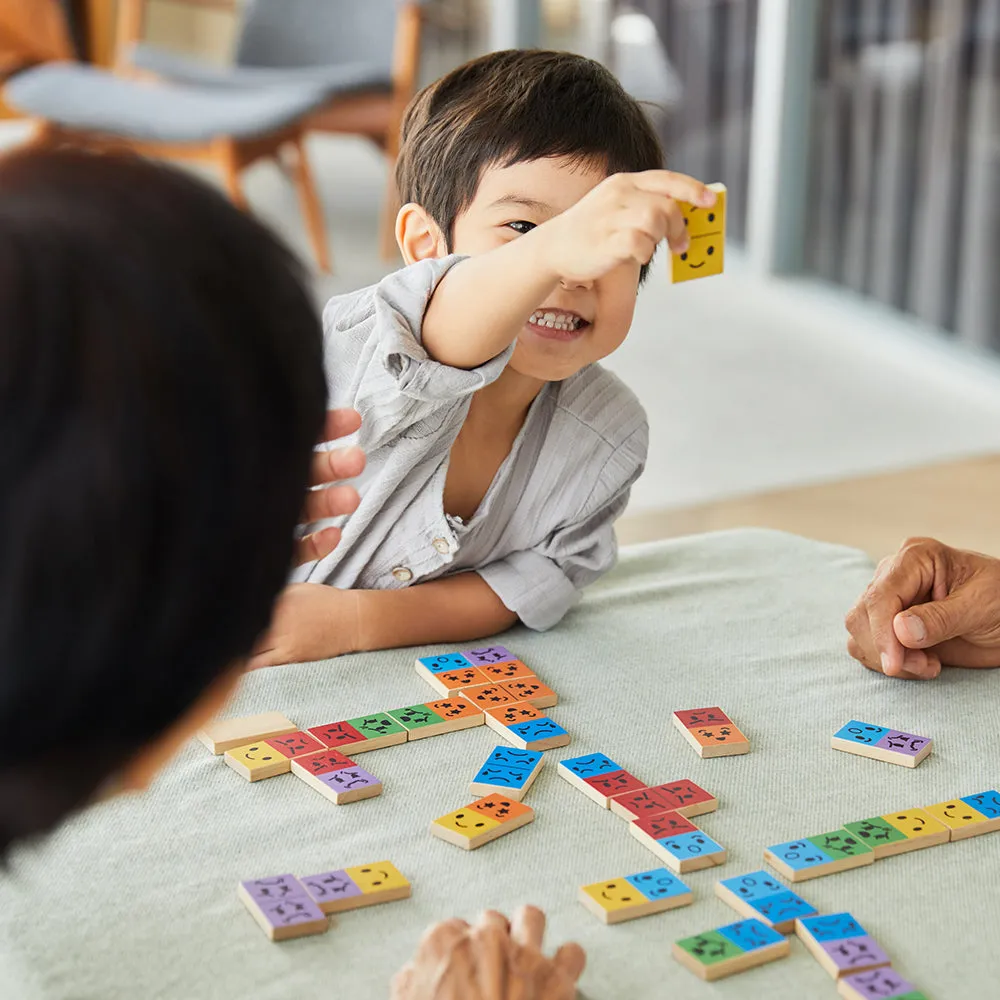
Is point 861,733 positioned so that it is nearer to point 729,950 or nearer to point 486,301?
point 729,950

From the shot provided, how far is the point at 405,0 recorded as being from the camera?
3.84 metres

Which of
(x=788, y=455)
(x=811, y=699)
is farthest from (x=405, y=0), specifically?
(x=811, y=699)

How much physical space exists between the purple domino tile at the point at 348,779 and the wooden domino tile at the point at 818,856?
29cm

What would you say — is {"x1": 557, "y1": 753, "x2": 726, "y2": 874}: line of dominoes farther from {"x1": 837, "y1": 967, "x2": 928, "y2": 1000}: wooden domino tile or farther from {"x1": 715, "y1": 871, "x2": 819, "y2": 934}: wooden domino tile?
{"x1": 837, "y1": 967, "x2": 928, "y2": 1000}: wooden domino tile

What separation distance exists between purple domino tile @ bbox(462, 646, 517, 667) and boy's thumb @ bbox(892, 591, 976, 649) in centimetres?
35

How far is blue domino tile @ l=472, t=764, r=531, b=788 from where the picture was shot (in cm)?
102

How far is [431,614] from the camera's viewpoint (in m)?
1.31

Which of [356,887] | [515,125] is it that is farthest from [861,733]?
[515,125]

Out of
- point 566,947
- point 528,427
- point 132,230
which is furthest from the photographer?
point 528,427

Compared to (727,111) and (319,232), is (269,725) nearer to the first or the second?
(319,232)

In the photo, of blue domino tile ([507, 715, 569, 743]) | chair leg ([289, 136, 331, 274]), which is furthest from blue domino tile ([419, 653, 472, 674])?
chair leg ([289, 136, 331, 274])

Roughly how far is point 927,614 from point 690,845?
1.28 feet

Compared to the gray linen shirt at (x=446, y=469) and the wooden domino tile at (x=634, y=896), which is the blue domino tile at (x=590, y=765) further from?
the gray linen shirt at (x=446, y=469)

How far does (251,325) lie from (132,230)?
0.20ft
